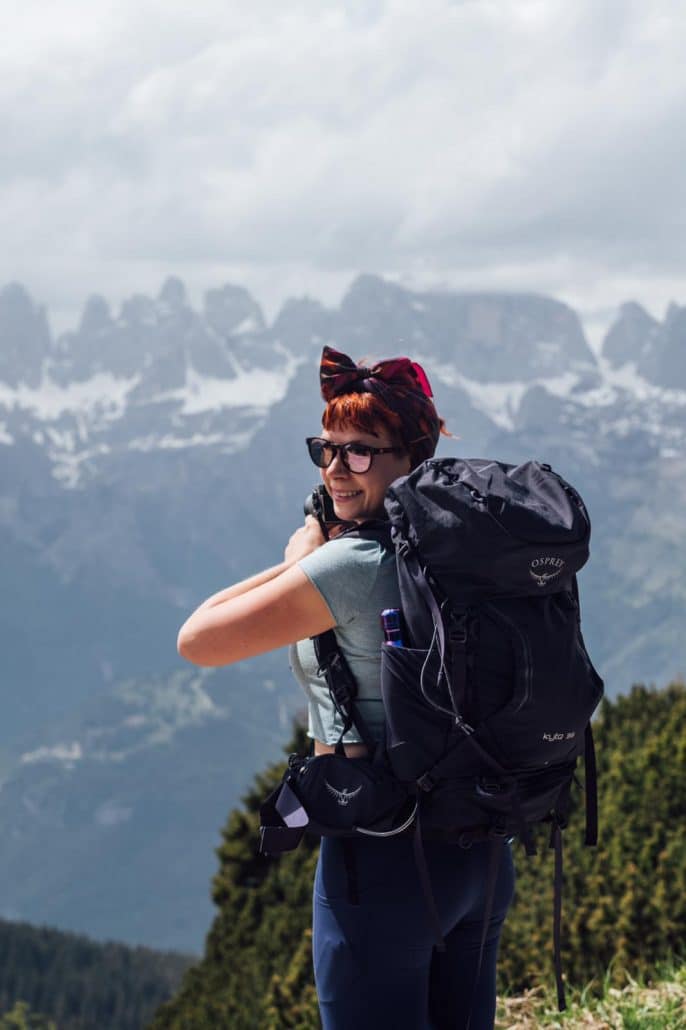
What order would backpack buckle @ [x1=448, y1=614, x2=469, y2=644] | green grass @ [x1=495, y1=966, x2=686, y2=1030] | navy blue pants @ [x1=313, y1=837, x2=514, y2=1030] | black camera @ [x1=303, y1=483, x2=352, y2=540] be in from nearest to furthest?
backpack buckle @ [x1=448, y1=614, x2=469, y2=644]
navy blue pants @ [x1=313, y1=837, x2=514, y2=1030]
black camera @ [x1=303, y1=483, x2=352, y2=540]
green grass @ [x1=495, y1=966, x2=686, y2=1030]

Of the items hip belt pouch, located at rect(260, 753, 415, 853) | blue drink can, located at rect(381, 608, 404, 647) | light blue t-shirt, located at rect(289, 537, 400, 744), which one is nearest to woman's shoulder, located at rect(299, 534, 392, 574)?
light blue t-shirt, located at rect(289, 537, 400, 744)

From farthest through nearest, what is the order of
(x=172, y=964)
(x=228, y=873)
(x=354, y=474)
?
(x=172, y=964), (x=228, y=873), (x=354, y=474)

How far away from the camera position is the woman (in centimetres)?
392

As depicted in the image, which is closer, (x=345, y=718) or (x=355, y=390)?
(x=345, y=718)

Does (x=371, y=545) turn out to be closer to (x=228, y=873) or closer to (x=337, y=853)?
(x=337, y=853)

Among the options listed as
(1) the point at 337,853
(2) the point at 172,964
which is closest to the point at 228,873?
(1) the point at 337,853

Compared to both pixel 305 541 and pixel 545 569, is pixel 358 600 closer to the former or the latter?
pixel 305 541

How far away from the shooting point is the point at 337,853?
13.1ft

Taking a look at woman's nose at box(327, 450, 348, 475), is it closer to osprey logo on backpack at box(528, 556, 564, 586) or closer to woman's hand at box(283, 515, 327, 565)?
woman's hand at box(283, 515, 327, 565)

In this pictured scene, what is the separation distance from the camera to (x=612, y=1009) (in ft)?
21.5

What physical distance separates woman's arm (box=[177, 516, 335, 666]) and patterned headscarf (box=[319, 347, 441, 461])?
694mm

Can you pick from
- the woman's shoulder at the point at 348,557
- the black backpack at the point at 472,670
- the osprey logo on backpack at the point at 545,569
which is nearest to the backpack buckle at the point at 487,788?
the black backpack at the point at 472,670

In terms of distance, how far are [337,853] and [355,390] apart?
1574 mm

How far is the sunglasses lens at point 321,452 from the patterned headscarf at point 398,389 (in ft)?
0.56
